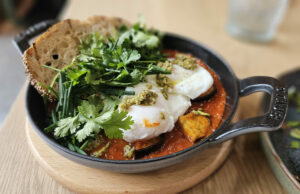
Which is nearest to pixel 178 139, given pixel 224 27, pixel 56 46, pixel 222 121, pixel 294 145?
pixel 222 121

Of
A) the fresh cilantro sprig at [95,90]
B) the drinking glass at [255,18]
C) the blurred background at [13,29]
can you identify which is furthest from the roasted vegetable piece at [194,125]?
the blurred background at [13,29]

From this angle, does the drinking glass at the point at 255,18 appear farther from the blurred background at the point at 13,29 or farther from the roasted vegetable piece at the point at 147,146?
the blurred background at the point at 13,29

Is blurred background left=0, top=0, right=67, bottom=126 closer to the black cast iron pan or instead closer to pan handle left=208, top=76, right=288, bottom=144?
the black cast iron pan

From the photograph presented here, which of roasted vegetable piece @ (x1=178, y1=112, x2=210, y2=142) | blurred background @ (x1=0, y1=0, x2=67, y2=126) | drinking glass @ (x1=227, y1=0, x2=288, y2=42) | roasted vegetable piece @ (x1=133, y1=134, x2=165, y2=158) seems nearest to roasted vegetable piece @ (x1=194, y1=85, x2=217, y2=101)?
roasted vegetable piece @ (x1=178, y1=112, x2=210, y2=142)

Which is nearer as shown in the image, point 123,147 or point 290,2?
point 123,147

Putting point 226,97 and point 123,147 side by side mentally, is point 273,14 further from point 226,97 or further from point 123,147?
point 123,147

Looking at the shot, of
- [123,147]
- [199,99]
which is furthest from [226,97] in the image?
[123,147]
